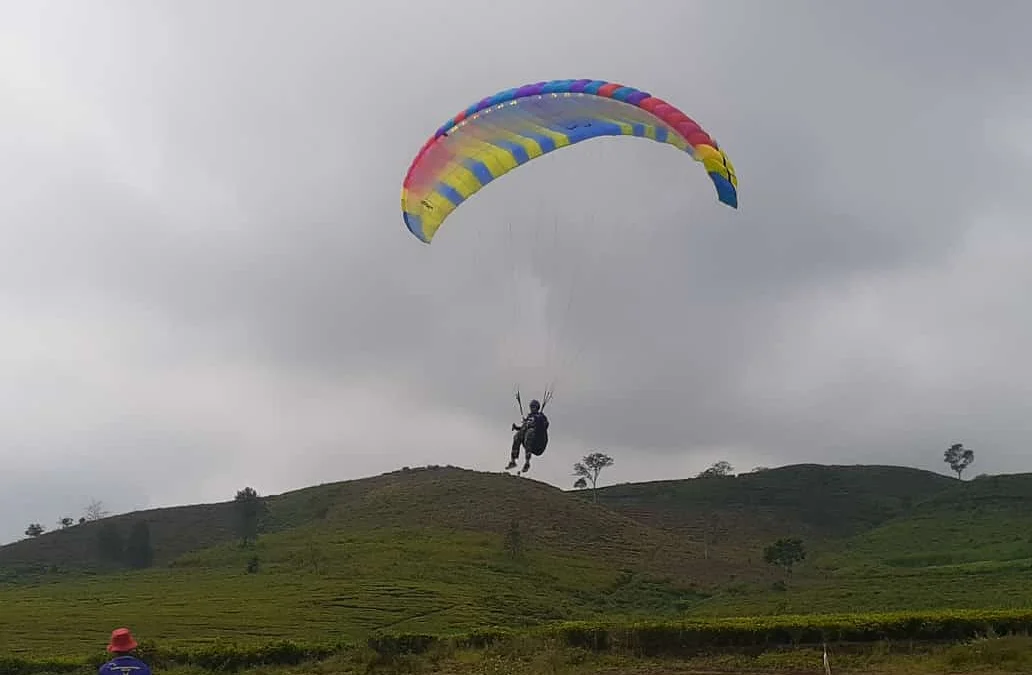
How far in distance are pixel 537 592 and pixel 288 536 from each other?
29.9m

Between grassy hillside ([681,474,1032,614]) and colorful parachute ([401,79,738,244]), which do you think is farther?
grassy hillside ([681,474,1032,614])

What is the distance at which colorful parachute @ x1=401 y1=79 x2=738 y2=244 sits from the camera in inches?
716

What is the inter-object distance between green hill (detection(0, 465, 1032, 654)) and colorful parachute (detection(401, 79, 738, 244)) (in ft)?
52.6

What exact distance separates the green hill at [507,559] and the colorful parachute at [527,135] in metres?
16.0

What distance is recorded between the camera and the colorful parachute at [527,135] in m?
18.2

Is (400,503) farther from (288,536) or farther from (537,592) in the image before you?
(537,592)

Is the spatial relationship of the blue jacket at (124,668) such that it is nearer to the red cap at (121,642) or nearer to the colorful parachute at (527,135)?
the red cap at (121,642)

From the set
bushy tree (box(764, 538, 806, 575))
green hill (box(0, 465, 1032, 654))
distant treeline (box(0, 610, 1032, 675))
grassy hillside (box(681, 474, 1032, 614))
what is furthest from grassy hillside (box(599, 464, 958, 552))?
distant treeline (box(0, 610, 1032, 675))

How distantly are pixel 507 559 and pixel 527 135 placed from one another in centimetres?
3845

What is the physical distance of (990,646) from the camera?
60.3ft

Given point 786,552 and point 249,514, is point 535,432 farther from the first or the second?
point 249,514

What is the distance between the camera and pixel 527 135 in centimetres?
2044

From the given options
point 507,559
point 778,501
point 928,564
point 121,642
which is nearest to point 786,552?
point 928,564

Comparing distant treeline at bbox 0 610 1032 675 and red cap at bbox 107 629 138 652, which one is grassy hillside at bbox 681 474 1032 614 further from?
red cap at bbox 107 629 138 652
